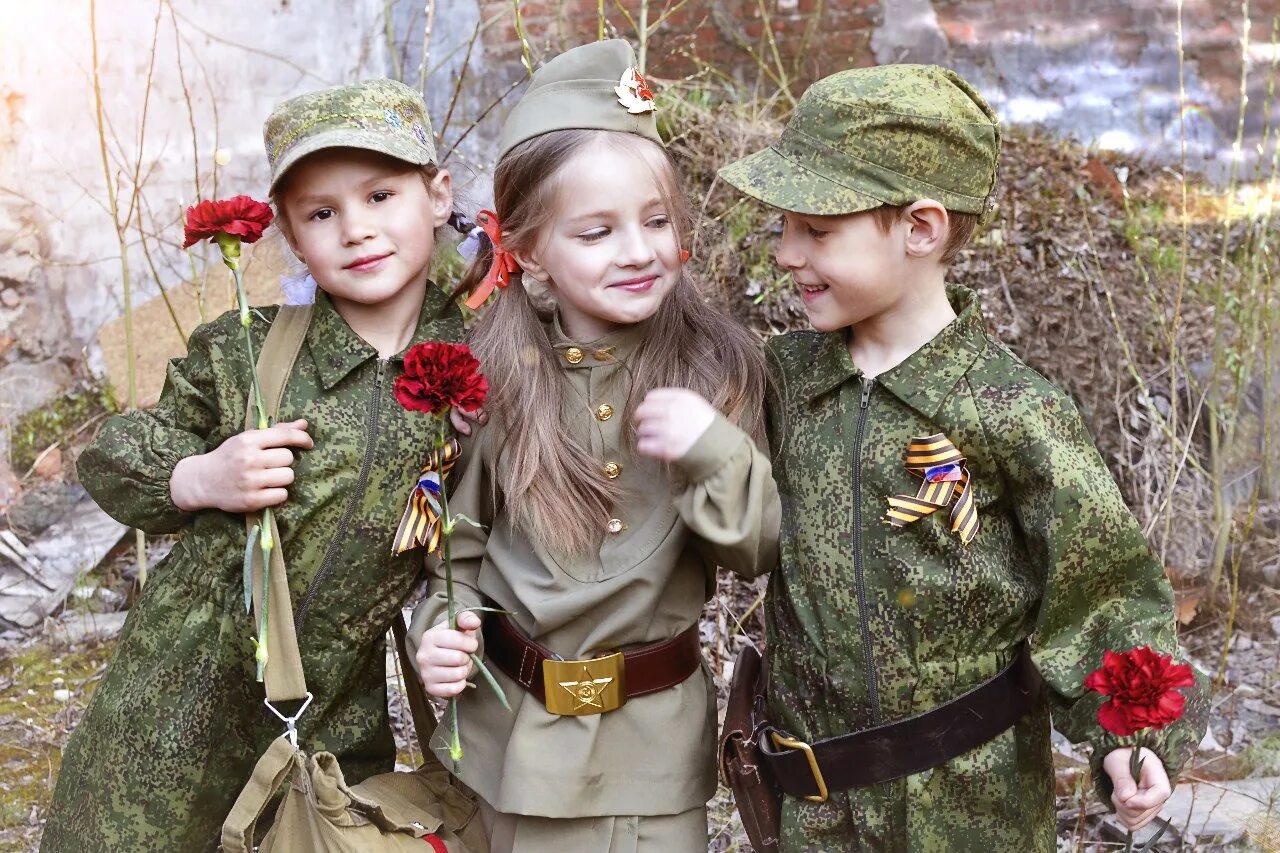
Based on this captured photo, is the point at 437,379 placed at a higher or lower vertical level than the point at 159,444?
higher

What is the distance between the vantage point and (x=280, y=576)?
237 cm

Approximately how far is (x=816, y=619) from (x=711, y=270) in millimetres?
2457

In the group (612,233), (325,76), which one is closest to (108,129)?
(325,76)

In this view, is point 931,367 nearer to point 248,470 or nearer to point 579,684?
point 579,684

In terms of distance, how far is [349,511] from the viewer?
96.2 inches

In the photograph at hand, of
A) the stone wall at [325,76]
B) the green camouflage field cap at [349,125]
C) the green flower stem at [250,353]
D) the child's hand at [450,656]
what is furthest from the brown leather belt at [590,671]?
the stone wall at [325,76]

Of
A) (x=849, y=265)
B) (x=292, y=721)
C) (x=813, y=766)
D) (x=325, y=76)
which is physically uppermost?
(x=325, y=76)

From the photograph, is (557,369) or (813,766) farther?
(557,369)

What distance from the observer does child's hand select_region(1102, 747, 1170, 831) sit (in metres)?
1.96

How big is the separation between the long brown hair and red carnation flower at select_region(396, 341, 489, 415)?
1.19 ft

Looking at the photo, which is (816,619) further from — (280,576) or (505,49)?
(505,49)

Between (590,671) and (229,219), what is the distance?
101cm

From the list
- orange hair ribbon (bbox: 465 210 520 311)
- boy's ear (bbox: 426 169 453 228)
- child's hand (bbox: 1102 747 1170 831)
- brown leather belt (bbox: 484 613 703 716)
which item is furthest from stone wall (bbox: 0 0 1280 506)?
child's hand (bbox: 1102 747 1170 831)

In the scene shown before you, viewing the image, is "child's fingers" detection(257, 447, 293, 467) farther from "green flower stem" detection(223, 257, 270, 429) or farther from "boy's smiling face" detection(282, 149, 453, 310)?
"boy's smiling face" detection(282, 149, 453, 310)
